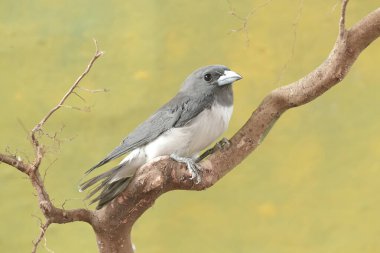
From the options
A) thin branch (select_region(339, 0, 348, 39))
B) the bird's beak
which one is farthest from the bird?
thin branch (select_region(339, 0, 348, 39))

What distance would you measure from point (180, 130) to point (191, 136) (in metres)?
0.02

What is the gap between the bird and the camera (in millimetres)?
1357

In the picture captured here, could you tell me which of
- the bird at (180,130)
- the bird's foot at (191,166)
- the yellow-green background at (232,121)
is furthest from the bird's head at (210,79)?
the yellow-green background at (232,121)

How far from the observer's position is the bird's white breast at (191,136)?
1.37m

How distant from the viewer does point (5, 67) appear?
1.90 metres

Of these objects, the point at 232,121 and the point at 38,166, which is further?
the point at 232,121

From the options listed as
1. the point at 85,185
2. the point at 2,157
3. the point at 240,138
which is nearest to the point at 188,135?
the point at 240,138

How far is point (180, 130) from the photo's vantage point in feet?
4.52

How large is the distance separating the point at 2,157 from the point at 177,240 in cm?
78

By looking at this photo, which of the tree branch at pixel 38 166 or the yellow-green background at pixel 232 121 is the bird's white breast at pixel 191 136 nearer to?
the tree branch at pixel 38 166

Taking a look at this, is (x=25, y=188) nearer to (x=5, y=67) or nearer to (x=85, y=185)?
(x=5, y=67)

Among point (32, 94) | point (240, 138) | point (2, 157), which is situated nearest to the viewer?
point (2, 157)

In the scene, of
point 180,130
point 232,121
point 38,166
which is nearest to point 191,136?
point 180,130

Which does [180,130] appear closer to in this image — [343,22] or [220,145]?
[220,145]
